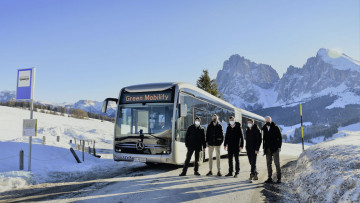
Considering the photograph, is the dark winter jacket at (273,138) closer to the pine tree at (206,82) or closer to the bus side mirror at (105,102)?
the bus side mirror at (105,102)

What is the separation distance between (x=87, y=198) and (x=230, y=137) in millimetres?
4921

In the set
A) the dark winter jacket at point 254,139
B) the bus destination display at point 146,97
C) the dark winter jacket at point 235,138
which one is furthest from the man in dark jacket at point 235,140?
the bus destination display at point 146,97

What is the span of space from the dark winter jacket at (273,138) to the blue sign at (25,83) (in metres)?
8.14

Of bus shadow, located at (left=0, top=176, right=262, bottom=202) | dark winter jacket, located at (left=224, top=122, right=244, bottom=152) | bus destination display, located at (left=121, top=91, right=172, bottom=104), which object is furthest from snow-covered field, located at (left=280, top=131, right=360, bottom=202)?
bus destination display, located at (left=121, top=91, right=172, bottom=104)

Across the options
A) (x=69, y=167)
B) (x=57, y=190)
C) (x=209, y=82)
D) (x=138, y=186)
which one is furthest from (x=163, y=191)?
(x=209, y=82)

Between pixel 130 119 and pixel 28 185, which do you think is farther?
pixel 130 119

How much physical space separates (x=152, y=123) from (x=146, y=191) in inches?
146

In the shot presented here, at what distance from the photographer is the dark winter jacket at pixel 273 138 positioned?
27.2 feet

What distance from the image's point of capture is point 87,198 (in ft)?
19.5

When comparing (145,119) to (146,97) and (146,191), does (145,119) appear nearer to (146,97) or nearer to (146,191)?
(146,97)

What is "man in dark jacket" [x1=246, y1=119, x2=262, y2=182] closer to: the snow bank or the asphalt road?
the asphalt road

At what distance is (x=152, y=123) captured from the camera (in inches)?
399

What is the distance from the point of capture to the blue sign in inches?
397

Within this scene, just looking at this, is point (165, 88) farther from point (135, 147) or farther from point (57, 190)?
point (57, 190)
